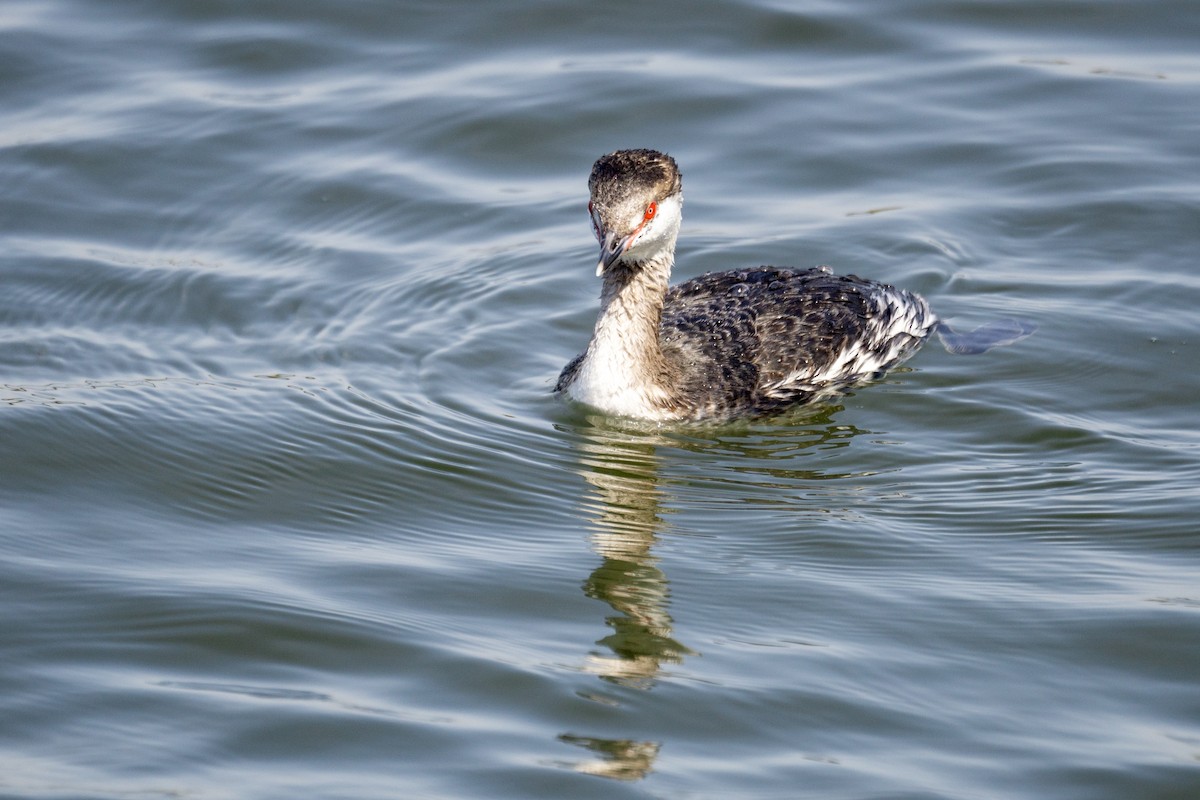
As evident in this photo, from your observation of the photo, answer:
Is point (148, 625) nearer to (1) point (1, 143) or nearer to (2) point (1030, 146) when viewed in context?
(1) point (1, 143)

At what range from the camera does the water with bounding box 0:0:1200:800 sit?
7477mm

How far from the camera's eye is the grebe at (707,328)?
10.3 meters

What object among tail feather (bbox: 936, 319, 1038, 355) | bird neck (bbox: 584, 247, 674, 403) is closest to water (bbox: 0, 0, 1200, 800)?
tail feather (bbox: 936, 319, 1038, 355)

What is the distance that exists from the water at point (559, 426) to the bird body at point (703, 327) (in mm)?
255

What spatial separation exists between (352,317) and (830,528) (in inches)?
182

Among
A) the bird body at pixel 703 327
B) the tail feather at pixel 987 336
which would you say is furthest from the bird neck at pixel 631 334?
the tail feather at pixel 987 336

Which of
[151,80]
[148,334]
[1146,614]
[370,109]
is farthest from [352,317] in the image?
[1146,614]

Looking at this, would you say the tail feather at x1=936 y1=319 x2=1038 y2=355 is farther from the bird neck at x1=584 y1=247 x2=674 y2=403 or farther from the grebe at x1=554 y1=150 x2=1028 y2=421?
the bird neck at x1=584 y1=247 x2=674 y2=403

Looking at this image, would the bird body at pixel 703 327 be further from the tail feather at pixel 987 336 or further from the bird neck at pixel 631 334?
the tail feather at pixel 987 336

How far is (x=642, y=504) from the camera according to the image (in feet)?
32.2

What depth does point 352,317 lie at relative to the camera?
12.5 metres

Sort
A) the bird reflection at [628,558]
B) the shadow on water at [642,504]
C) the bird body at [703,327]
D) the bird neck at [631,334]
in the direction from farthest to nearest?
the bird neck at [631,334] < the bird body at [703,327] < the bird reflection at [628,558] < the shadow on water at [642,504]

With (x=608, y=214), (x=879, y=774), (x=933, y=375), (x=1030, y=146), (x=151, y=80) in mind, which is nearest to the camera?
(x=879, y=774)

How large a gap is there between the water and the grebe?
0.84 ft
